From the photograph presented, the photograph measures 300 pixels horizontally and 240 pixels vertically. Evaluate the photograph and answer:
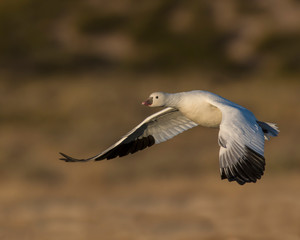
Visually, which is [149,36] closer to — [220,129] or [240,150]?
[220,129]

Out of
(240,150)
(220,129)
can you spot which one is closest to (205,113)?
(220,129)

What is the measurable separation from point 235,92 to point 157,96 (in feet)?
54.7

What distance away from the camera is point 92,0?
33.5m

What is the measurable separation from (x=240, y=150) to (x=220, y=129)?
438mm

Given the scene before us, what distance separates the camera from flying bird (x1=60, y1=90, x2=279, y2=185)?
10.8m

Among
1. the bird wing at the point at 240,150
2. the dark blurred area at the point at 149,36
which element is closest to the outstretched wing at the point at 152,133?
the bird wing at the point at 240,150

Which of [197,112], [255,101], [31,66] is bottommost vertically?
[197,112]

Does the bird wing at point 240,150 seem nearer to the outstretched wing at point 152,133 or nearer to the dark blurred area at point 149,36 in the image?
the outstretched wing at point 152,133

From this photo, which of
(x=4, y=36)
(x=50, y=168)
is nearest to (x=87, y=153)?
(x=50, y=168)

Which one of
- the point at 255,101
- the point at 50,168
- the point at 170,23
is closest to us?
the point at 50,168

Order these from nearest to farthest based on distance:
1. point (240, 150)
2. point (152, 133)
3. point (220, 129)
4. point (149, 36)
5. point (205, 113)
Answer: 1. point (240, 150)
2. point (220, 129)
3. point (205, 113)
4. point (152, 133)
5. point (149, 36)

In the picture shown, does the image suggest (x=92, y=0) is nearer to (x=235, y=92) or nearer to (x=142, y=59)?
(x=142, y=59)

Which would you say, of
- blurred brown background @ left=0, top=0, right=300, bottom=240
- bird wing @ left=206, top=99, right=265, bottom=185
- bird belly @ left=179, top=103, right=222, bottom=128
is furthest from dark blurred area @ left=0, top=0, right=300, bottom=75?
bird wing @ left=206, top=99, right=265, bottom=185

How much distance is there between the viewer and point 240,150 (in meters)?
10.9
